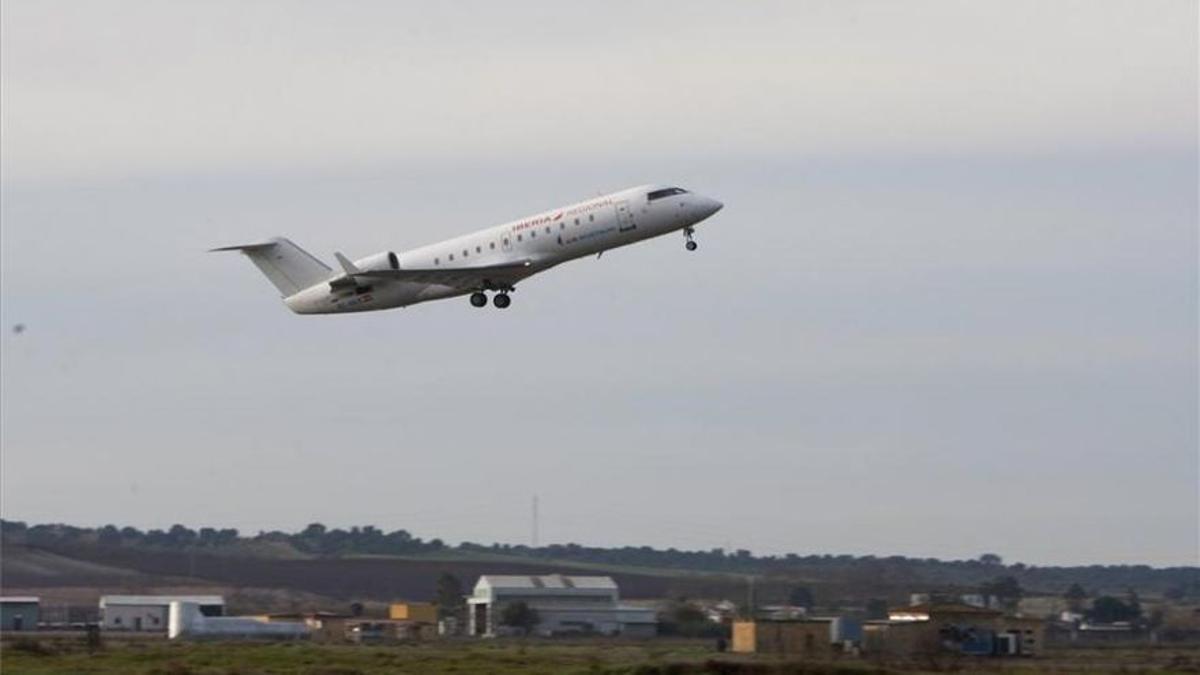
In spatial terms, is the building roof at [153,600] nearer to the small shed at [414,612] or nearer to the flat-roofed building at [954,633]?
the small shed at [414,612]

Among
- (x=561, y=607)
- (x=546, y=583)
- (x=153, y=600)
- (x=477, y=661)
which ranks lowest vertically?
(x=477, y=661)

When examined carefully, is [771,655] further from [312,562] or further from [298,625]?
[312,562]

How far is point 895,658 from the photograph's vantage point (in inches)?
3669

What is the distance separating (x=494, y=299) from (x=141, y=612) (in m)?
50.6

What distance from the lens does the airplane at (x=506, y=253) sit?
8856cm

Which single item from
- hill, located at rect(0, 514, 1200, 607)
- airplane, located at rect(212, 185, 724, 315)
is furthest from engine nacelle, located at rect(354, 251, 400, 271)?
hill, located at rect(0, 514, 1200, 607)

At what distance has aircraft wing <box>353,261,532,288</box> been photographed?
295ft

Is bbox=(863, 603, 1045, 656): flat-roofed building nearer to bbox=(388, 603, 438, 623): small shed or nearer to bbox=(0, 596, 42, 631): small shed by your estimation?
bbox=(388, 603, 438, 623): small shed

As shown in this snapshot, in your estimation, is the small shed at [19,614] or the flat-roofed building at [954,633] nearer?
the flat-roofed building at [954,633]

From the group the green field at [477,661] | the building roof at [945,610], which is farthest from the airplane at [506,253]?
the building roof at [945,610]

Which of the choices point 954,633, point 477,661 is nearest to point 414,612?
point 954,633

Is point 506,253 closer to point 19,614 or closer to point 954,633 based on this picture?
point 954,633

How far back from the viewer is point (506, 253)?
→ 90.2 m

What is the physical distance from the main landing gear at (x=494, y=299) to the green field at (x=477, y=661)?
12846mm
